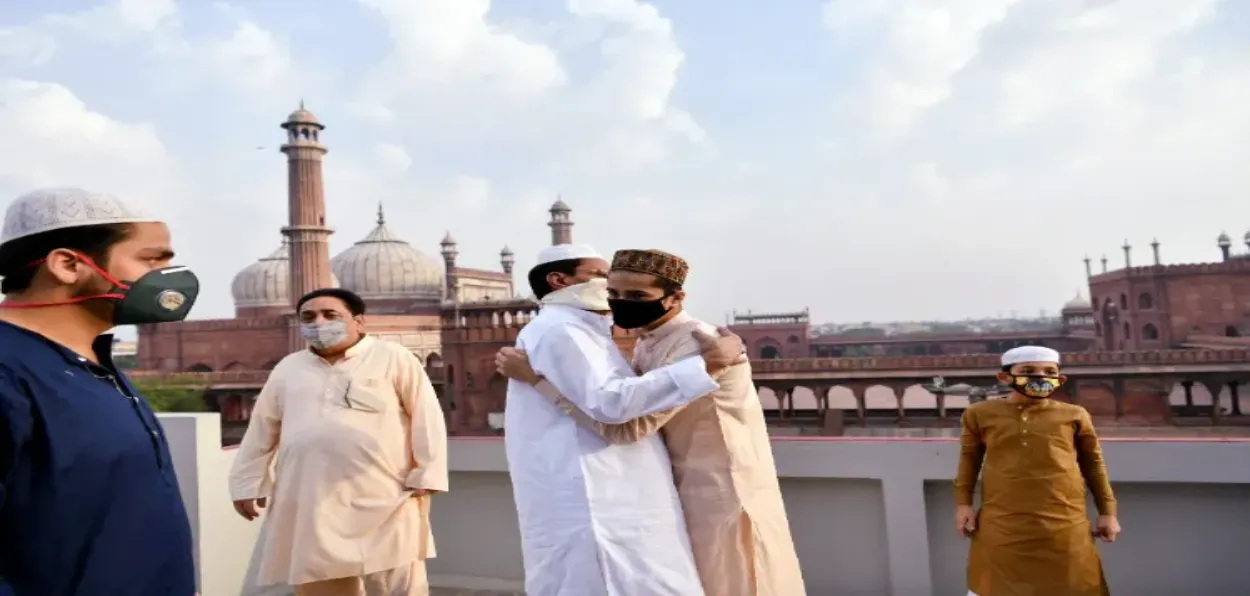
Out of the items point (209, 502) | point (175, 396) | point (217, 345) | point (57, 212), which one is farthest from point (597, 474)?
point (217, 345)

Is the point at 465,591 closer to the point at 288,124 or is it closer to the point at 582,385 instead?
the point at 582,385

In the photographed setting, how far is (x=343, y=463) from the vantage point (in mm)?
2434

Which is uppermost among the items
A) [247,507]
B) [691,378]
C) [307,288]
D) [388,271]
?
[388,271]

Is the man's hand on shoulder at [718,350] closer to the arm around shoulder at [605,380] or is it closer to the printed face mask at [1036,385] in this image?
the arm around shoulder at [605,380]

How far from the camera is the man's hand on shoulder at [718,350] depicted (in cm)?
166

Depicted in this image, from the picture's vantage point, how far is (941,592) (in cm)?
292

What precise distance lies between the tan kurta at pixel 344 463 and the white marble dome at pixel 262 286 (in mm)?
28210

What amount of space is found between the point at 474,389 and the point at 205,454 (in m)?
18.5

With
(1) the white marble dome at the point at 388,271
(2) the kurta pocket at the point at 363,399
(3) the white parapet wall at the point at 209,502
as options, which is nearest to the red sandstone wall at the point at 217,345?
(1) the white marble dome at the point at 388,271

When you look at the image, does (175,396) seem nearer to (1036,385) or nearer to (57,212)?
(57,212)

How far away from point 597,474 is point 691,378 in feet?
1.00

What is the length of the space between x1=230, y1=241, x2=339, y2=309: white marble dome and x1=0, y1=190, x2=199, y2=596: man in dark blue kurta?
29.6 meters

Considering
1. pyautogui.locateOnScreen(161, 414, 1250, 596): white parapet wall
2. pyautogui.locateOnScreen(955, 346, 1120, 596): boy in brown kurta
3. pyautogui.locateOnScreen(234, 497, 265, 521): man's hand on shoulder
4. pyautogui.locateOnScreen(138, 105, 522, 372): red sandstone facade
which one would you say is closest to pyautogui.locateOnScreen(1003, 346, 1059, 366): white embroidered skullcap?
pyautogui.locateOnScreen(955, 346, 1120, 596): boy in brown kurta

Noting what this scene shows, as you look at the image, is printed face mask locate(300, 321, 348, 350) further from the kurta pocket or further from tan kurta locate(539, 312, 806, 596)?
tan kurta locate(539, 312, 806, 596)
